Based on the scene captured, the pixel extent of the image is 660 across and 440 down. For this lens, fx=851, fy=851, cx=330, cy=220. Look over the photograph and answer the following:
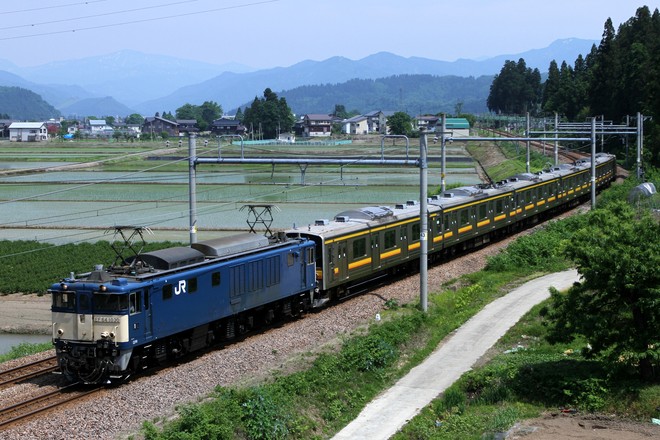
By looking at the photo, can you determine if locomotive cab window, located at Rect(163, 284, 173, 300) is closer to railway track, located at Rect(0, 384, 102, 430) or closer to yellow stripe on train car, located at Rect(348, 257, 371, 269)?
railway track, located at Rect(0, 384, 102, 430)

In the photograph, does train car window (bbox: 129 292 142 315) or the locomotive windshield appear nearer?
the locomotive windshield

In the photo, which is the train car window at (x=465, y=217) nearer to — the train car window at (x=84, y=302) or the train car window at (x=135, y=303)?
the train car window at (x=135, y=303)

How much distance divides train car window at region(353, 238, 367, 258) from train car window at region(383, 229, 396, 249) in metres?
1.83

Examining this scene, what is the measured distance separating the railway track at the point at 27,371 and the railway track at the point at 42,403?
1.62 meters

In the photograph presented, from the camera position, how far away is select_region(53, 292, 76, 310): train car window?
68.9 ft

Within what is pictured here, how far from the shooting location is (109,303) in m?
20.6

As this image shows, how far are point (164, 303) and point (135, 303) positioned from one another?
3.83ft

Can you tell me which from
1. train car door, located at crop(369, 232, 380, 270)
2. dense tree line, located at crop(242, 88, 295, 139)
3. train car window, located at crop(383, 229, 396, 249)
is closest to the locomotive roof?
train car door, located at crop(369, 232, 380, 270)

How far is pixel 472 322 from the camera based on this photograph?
91.6 feet

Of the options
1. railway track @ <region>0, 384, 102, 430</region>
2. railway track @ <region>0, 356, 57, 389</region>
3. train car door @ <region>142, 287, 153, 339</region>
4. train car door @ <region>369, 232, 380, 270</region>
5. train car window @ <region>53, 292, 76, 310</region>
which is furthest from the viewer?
train car door @ <region>369, 232, 380, 270</region>

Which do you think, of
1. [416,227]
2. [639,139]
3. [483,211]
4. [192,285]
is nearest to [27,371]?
[192,285]

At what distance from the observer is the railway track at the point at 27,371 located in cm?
2152

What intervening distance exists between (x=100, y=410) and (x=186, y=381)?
276cm

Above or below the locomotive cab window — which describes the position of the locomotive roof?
above
